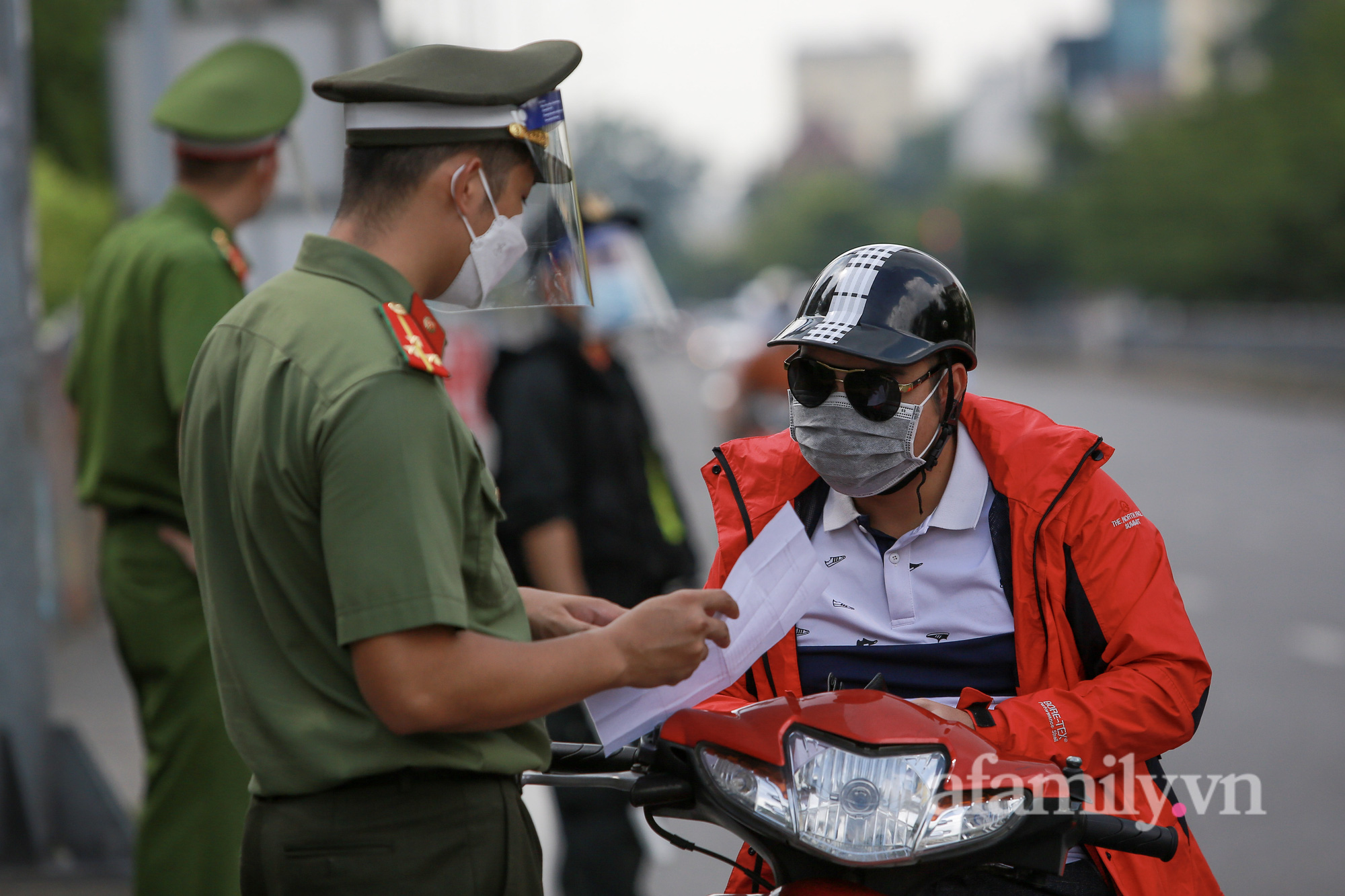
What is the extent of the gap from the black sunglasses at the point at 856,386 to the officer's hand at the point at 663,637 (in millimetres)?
603

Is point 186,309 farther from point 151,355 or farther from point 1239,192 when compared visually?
point 1239,192

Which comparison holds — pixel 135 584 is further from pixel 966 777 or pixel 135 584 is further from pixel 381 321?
pixel 966 777

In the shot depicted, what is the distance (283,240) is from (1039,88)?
10338cm

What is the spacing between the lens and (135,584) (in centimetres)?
365

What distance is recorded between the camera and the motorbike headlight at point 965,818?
198 cm

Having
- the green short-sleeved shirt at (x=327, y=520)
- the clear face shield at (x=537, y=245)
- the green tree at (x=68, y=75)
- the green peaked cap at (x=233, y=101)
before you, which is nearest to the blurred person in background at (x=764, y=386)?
the green peaked cap at (x=233, y=101)

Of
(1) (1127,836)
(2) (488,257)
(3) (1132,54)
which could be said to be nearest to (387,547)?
(2) (488,257)

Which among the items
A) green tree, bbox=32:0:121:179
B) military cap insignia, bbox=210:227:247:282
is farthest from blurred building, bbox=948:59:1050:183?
military cap insignia, bbox=210:227:247:282

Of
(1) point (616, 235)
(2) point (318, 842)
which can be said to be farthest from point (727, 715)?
(1) point (616, 235)

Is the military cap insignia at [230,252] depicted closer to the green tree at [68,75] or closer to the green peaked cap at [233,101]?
the green peaked cap at [233,101]

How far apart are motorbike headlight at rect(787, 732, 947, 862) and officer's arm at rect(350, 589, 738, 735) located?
0.26 m

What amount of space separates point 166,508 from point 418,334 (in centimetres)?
181

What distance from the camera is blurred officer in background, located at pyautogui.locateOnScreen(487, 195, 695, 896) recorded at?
4.33 meters

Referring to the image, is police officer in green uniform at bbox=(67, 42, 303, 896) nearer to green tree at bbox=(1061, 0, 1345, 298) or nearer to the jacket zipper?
the jacket zipper
